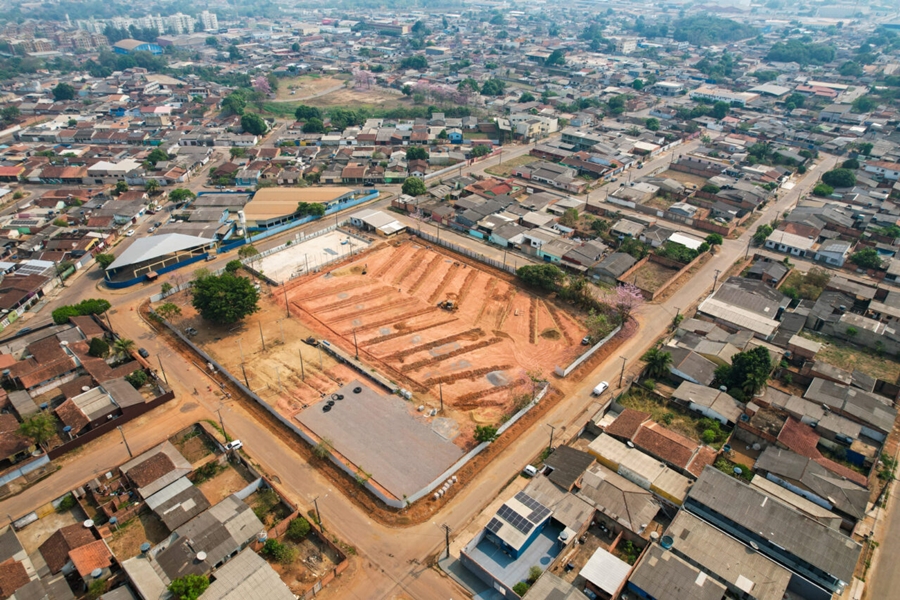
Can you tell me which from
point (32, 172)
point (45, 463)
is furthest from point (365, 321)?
point (32, 172)

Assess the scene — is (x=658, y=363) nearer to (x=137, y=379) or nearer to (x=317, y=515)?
(x=317, y=515)

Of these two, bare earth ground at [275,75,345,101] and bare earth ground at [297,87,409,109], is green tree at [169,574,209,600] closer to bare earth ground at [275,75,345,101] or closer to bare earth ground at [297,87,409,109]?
bare earth ground at [297,87,409,109]

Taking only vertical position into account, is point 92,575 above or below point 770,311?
below

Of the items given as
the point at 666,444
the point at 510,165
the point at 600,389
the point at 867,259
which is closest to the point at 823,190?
the point at 867,259

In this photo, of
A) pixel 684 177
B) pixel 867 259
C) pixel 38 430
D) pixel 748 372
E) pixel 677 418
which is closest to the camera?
pixel 38 430

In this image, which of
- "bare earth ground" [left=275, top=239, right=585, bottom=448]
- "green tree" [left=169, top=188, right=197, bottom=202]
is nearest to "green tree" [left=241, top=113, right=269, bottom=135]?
"green tree" [left=169, top=188, right=197, bottom=202]

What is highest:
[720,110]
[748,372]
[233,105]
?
[720,110]

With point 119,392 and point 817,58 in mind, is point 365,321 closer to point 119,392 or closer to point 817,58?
point 119,392
